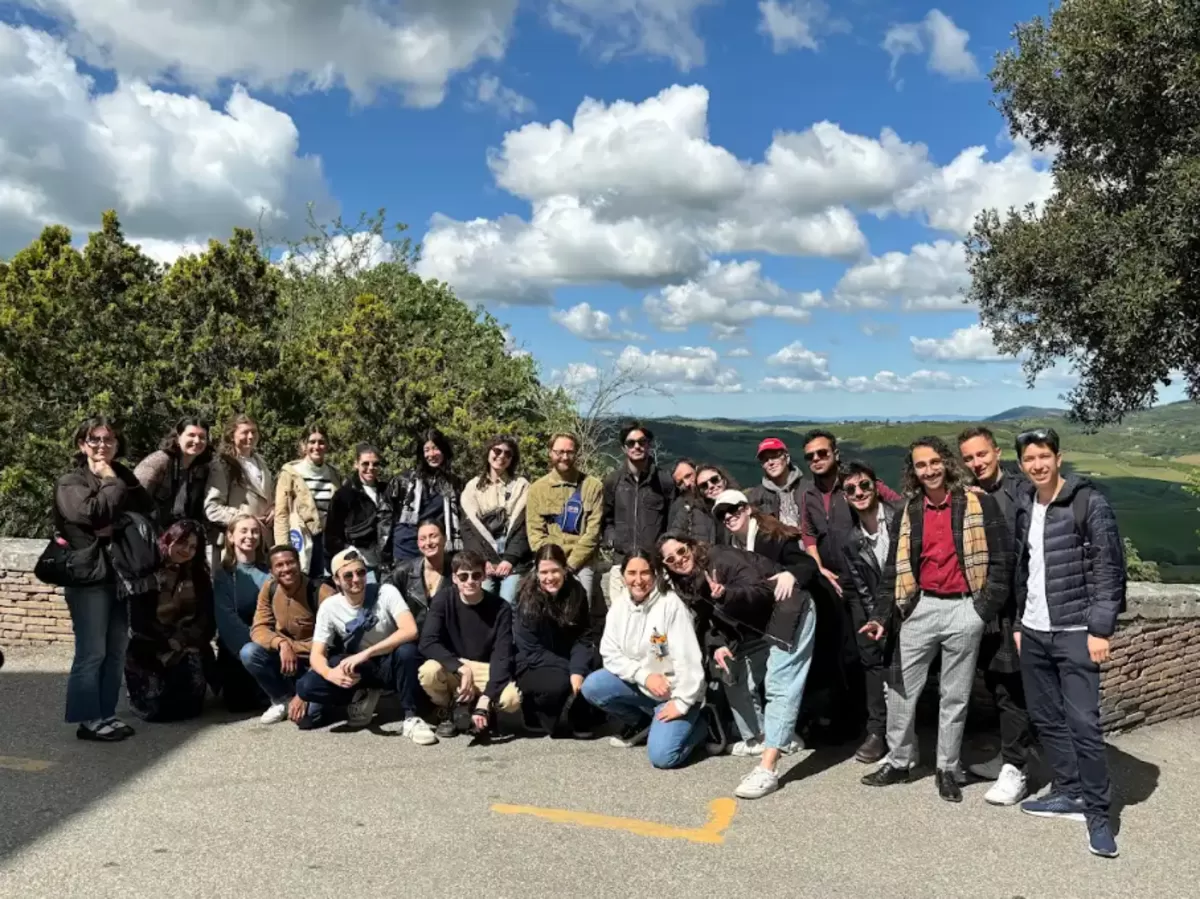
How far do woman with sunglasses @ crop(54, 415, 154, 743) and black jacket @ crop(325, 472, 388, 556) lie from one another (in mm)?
1362

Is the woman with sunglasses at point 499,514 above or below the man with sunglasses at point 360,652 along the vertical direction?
above

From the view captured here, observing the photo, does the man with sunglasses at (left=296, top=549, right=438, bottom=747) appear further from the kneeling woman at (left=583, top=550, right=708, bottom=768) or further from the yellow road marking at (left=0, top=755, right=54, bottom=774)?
the yellow road marking at (left=0, top=755, right=54, bottom=774)

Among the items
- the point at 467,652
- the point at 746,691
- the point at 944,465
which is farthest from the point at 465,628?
the point at 944,465

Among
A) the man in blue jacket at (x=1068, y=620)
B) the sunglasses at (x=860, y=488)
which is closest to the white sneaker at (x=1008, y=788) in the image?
the man in blue jacket at (x=1068, y=620)

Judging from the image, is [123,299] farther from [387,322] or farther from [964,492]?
[964,492]

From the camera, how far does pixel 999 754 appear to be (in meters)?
5.20

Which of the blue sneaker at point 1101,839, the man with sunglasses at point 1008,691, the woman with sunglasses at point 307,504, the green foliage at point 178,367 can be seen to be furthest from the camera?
the green foliage at point 178,367

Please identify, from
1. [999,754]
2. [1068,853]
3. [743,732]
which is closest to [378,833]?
[743,732]

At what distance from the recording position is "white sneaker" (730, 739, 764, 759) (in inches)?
210

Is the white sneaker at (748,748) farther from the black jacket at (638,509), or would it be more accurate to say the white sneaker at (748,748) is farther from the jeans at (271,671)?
the jeans at (271,671)

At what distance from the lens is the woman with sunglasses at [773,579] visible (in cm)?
507

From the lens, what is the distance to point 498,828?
4.26 m

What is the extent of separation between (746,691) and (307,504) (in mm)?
3571

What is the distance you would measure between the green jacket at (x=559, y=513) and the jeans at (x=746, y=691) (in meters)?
1.45
